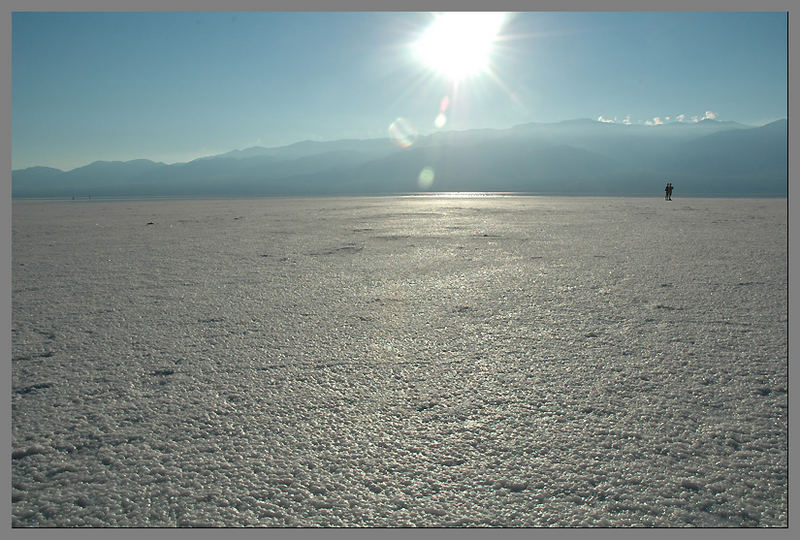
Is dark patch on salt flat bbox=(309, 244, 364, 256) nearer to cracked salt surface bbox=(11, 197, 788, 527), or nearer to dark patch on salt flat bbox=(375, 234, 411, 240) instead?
dark patch on salt flat bbox=(375, 234, 411, 240)

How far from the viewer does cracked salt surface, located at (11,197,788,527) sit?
1.44 meters

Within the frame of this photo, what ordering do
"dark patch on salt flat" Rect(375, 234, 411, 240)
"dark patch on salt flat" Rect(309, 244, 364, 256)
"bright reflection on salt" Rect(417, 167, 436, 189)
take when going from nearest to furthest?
"dark patch on salt flat" Rect(309, 244, 364, 256)
"dark patch on salt flat" Rect(375, 234, 411, 240)
"bright reflection on salt" Rect(417, 167, 436, 189)

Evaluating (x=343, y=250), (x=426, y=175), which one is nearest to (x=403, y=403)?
(x=343, y=250)

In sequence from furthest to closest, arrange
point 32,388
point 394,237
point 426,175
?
point 426,175 → point 394,237 → point 32,388

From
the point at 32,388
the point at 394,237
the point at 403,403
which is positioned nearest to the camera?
the point at 403,403

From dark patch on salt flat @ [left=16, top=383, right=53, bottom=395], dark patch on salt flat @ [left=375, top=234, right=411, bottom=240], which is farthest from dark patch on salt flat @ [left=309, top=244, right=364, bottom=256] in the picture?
dark patch on salt flat @ [left=16, top=383, right=53, bottom=395]

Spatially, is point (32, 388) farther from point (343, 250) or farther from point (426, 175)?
point (426, 175)

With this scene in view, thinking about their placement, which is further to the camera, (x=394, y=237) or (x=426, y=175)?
(x=426, y=175)

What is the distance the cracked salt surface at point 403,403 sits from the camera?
1436 mm

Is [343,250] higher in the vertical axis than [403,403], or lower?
higher

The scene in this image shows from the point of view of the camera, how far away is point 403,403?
199cm

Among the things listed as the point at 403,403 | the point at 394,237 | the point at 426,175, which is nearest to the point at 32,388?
the point at 403,403

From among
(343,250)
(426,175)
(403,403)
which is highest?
(426,175)

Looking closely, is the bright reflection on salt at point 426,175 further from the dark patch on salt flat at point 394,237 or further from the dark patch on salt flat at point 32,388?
the dark patch on salt flat at point 32,388
